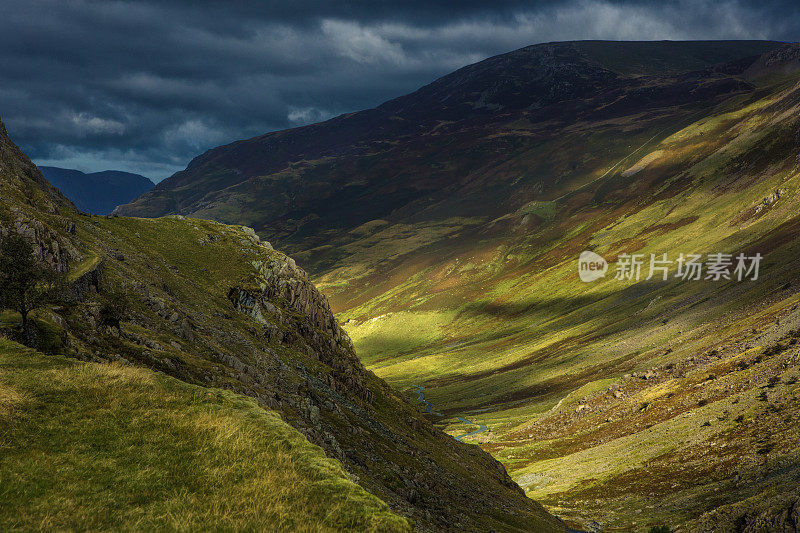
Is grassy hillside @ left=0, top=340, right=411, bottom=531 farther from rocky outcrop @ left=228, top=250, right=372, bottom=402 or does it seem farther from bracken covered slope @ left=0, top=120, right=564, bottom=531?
rocky outcrop @ left=228, top=250, right=372, bottom=402

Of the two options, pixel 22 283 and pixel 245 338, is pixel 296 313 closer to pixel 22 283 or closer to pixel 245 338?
pixel 245 338

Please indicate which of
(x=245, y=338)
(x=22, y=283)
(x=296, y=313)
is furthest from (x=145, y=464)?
(x=296, y=313)

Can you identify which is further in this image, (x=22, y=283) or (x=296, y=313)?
(x=296, y=313)

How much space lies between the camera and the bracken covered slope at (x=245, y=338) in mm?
39938

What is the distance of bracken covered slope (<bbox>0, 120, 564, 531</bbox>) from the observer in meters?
39.9

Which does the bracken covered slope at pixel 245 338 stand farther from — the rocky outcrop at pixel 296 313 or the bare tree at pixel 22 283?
the bare tree at pixel 22 283

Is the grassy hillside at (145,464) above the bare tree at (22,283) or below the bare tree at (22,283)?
below

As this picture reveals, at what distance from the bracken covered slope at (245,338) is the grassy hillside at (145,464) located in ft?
29.1

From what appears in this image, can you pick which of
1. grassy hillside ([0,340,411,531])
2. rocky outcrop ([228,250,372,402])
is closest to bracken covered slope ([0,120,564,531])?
rocky outcrop ([228,250,372,402])

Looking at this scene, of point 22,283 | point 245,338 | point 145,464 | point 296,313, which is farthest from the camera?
point 296,313

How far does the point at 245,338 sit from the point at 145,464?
138 feet

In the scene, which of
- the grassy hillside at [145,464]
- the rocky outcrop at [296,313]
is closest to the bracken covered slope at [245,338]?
the rocky outcrop at [296,313]

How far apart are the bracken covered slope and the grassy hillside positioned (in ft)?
29.1

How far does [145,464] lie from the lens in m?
20.9
